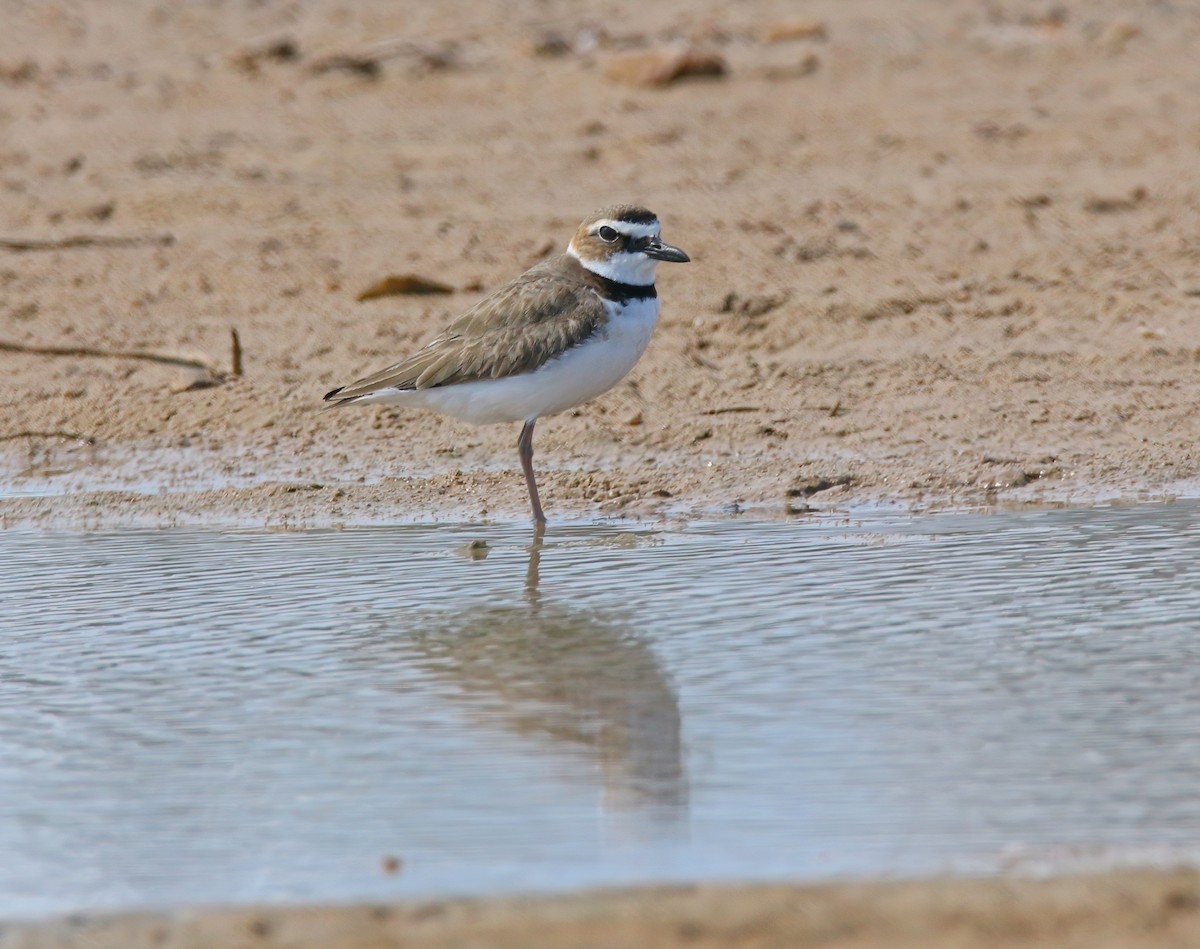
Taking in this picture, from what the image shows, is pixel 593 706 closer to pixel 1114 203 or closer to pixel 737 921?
pixel 737 921

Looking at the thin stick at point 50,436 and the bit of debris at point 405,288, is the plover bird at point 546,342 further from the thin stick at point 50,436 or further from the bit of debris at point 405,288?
the bit of debris at point 405,288

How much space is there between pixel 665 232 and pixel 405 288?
154 cm

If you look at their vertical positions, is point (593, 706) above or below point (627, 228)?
below

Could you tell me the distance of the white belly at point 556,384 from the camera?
789 centimetres

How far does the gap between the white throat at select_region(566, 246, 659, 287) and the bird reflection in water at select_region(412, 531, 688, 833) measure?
1.91 m

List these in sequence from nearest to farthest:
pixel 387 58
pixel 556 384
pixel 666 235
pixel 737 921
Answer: pixel 737 921 < pixel 556 384 < pixel 666 235 < pixel 387 58

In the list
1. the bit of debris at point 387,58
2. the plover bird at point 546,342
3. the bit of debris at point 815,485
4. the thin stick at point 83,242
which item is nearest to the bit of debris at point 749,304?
the plover bird at point 546,342

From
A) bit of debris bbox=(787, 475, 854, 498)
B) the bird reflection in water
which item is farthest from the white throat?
the bird reflection in water

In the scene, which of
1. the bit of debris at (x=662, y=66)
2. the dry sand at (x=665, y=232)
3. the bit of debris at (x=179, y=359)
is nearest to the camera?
the dry sand at (x=665, y=232)

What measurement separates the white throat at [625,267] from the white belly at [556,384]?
→ 0.14 metres

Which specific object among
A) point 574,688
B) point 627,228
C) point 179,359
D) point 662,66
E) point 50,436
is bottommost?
point 50,436

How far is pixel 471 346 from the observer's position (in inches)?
319

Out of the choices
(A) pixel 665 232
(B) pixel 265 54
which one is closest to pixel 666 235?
(A) pixel 665 232

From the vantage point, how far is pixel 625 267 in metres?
8.26
